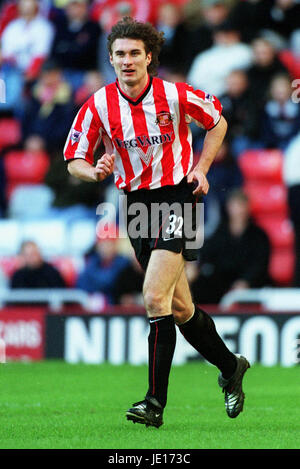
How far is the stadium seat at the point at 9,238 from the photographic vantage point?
42.2 ft

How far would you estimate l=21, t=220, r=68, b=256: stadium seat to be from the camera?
12.4 metres

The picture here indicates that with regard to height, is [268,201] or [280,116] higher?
[280,116]

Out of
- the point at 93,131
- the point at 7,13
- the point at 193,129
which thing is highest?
the point at 7,13

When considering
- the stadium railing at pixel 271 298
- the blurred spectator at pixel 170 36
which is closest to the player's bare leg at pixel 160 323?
the stadium railing at pixel 271 298

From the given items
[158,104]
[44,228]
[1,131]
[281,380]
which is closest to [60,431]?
[158,104]

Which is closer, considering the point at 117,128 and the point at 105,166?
the point at 105,166

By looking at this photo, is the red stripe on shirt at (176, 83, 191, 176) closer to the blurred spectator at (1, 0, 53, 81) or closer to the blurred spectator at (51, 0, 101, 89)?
the blurred spectator at (51, 0, 101, 89)

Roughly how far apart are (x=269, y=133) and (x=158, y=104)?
609 centimetres

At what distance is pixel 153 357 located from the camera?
5.12 metres

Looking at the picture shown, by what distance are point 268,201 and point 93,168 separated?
650cm

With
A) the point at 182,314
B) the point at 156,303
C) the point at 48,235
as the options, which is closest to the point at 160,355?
the point at 156,303

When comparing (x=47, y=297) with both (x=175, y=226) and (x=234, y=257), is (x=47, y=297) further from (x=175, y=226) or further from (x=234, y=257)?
(x=175, y=226)

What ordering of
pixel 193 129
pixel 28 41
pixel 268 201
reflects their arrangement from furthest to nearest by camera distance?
pixel 28 41, pixel 193 129, pixel 268 201

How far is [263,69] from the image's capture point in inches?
447
